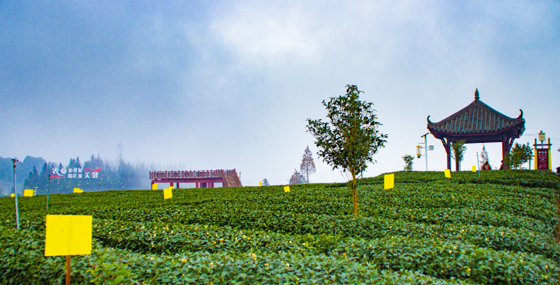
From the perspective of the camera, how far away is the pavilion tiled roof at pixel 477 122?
89.9ft

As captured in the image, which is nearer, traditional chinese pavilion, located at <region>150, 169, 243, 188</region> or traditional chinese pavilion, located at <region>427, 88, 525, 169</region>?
traditional chinese pavilion, located at <region>427, 88, 525, 169</region>

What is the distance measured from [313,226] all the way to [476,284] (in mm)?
3787

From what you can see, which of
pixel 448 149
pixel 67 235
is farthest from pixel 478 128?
pixel 67 235

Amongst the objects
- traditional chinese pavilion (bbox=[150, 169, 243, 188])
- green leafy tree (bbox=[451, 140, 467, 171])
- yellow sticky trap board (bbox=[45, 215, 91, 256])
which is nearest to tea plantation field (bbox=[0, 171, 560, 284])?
yellow sticky trap board (bbox=[45, 215, 91, 256])

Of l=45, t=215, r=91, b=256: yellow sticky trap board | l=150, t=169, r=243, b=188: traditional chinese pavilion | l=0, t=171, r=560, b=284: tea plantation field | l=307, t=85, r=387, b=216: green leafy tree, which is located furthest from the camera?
l=150, t=169, r=243, b=188: traditional chinese pavilion

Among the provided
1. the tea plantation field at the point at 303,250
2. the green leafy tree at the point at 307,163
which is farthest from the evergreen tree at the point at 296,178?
the tea plantation field at the point at 303,250

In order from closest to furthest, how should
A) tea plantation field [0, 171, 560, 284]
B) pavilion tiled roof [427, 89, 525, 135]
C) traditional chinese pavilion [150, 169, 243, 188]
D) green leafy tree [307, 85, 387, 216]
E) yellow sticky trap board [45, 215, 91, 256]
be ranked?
1. yellow sticky trap board [45, 215, 91, 256]
2. tea plantation field [0, 171, 560, 284]
3. green leafy tree [307, 85, 387, 216]
4. pavilion tiled roof [427, 89, 525, 135]
5. traditional chinese pavilion [150, 169, 243, 188]

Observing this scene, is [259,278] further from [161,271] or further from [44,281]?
[44,281]

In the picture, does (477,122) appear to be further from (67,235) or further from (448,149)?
(67,235)

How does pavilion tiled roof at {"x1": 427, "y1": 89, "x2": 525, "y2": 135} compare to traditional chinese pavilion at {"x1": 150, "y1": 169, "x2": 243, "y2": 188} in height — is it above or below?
above

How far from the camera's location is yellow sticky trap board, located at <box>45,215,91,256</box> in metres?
3.34

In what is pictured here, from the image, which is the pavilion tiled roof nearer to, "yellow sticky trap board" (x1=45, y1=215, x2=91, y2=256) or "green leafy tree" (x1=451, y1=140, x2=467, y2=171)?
"green leafy tree" (x1=451, y1=140, x2=467, y2=171)

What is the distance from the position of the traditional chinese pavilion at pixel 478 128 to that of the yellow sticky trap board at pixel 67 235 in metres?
29.6

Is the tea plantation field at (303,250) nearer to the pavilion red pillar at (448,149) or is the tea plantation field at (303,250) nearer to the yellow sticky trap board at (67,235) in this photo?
the yellow sticky trap board at (67,235)
